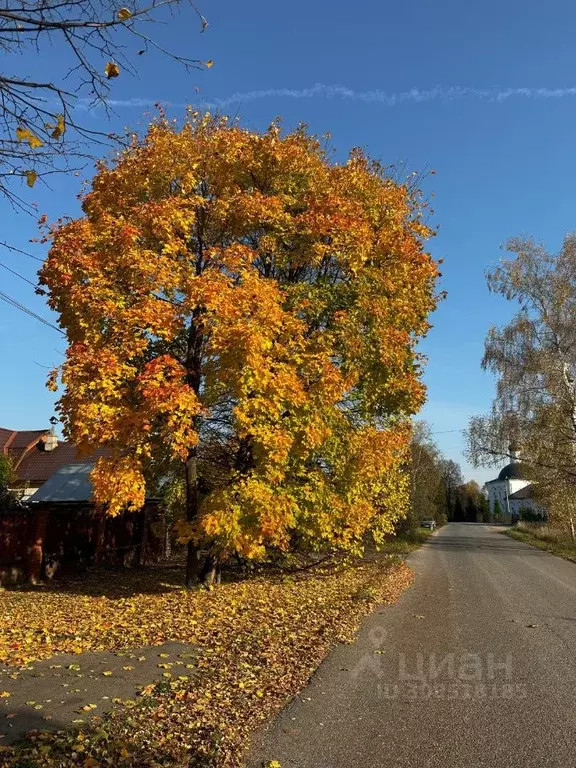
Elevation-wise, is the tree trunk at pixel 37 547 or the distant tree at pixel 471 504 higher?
the distant tree at pixel 471 504

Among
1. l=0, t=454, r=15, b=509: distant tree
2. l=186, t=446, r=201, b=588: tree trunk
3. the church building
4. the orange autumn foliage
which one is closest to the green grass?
the orange autumn foliage

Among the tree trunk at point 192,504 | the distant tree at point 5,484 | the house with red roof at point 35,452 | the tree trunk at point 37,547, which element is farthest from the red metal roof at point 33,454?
the tree trunk at point 192,504

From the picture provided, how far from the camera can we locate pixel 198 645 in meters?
A: 6.89

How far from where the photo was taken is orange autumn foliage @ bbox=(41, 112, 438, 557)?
29.9 ft

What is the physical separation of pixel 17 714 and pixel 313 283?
9.02 m

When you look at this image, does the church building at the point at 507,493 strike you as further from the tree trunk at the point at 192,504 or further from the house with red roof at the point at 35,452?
the tree trunk at the point at 192,504

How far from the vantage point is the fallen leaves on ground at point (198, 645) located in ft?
12.9

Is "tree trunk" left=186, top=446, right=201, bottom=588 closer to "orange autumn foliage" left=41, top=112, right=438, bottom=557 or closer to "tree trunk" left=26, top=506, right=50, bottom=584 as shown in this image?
"orange autumn foliage" left=41, top=112, right=438, bottom=557

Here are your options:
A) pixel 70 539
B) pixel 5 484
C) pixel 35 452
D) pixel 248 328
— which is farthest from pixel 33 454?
pixel 248 328

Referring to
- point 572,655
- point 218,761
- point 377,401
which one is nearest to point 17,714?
point 218,761

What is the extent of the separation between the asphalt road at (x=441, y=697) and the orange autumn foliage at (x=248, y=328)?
112 inches

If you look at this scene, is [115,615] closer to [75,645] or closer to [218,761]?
[75,645]

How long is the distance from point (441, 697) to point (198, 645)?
2.86 m

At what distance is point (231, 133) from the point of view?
37.8ft
